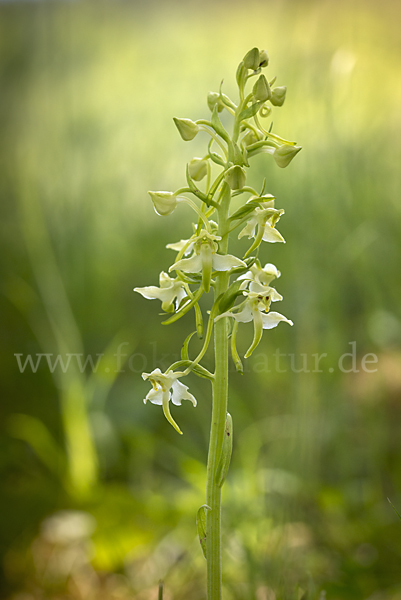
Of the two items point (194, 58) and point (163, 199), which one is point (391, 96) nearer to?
point (194, 58)

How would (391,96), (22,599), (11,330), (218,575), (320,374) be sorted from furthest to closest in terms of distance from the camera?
(11,330), (391,96), (320,374), (22,599), (218,575)

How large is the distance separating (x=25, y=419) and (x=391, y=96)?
170 centimetres

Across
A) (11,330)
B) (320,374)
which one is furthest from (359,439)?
(11,330)

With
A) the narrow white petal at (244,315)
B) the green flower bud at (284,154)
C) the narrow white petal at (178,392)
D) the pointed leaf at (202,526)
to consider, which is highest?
the green flower bud at (284,154)

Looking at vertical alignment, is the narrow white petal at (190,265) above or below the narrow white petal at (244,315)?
above

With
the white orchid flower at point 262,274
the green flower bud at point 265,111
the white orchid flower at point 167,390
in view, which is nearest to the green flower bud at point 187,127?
the green flower bud at point 265,111

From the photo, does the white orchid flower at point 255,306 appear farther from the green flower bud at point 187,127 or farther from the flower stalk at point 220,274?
the green flower bud at point 187,127

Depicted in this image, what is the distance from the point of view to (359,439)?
56.9 inches

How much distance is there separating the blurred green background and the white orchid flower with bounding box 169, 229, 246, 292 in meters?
0.39

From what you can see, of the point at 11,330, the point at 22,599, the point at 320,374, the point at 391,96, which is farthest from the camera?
the point at 11,330

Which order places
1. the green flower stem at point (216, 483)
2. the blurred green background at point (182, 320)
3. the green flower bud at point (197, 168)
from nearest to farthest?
the green flower stem at point (216, 483), the green flower bud at point (197, 168), the blurred green background at point (182, 320)

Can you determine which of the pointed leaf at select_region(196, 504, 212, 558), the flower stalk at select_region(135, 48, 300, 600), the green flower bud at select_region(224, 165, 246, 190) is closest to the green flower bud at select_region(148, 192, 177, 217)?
the flower stalk at select_region(135, 48, 300, 600)

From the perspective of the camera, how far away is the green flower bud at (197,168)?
26.8 inches

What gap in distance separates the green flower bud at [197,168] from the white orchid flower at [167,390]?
0.30 meters
